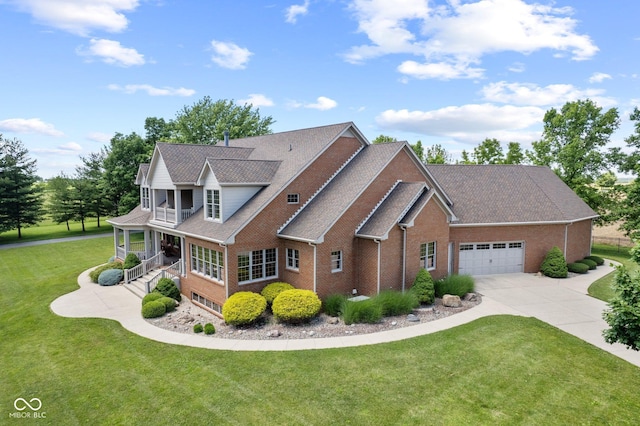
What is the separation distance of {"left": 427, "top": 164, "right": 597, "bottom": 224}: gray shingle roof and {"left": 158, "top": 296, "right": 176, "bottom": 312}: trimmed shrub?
17.9 metres

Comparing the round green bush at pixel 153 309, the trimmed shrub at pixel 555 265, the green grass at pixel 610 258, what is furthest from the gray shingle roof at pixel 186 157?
the trimmed shrub at pixel 555 265

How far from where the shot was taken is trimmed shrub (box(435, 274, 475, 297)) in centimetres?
2103

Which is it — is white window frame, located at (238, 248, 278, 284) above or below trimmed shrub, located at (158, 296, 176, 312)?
above

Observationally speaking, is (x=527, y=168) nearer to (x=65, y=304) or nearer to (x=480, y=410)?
(x=480, y=410)

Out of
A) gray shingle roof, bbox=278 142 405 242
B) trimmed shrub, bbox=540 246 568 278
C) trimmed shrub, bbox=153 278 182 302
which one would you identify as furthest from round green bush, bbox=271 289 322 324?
trimmed shrub, bbox=540 246 568 278

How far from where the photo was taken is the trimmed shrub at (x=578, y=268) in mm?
27436

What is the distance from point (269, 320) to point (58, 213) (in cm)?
4554

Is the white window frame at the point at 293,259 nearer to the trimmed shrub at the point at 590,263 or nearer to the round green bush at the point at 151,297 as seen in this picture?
the round green bush at the point at 151,297

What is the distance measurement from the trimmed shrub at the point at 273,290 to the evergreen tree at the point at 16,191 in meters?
42.4

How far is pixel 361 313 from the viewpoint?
17719 millimetres

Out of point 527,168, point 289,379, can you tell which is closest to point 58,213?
point 289,379

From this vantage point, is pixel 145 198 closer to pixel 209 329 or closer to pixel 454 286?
pixel 209 329

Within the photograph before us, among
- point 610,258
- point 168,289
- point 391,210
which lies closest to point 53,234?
point 168,289

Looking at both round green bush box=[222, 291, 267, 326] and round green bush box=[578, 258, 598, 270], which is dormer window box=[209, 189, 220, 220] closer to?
round green bush box=[222, 291, 267, 326]
